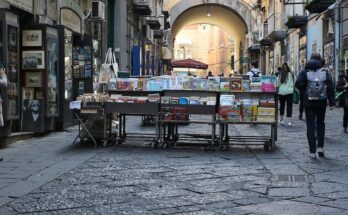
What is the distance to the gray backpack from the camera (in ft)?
29.3

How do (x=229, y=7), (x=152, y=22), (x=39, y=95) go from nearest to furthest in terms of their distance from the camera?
(x=39, y=95), (x=152, y=22), (x=229, y=7)

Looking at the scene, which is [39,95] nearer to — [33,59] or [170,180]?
[33,59]

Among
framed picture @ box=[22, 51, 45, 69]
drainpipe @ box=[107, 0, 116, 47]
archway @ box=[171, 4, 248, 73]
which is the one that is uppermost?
archway @ box=[171, 4, 248, 73]

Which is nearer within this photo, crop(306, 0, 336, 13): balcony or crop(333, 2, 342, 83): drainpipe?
crop(333, 2, 342, 83): drainpipe

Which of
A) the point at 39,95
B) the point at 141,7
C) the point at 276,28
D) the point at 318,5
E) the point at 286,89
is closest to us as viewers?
the point at 39,95

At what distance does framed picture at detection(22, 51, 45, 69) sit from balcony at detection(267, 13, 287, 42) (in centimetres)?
2534


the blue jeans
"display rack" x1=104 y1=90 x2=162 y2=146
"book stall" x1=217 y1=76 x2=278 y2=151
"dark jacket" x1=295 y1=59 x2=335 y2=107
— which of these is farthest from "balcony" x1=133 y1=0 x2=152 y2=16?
the blue jeans

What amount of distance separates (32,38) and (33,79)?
82cm

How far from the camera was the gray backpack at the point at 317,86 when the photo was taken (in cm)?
893

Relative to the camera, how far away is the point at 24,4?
11453 millimetres

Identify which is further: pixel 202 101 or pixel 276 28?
pixel 276 28

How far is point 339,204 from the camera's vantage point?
18.7 ft

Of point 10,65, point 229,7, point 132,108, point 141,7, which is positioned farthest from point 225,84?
point 229,7

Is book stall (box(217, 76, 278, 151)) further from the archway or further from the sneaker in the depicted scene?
the archway
